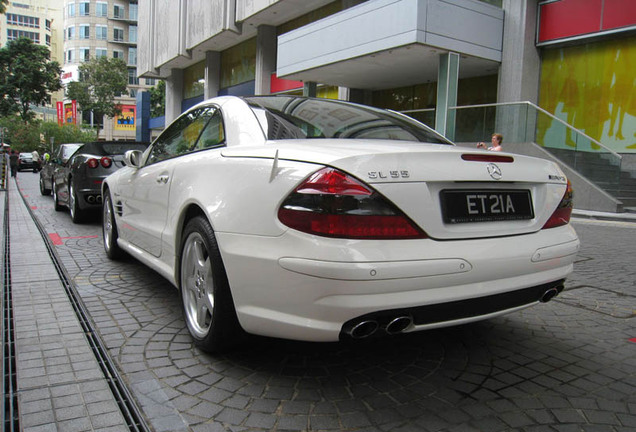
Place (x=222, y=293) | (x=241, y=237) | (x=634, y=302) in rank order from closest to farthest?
(x=241, y=237) → (x=222, y=293) → (x=634, y=302)

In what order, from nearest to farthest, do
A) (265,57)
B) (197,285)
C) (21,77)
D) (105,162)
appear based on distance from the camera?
1. (197,285)
2. (105,162)
3. (265,57)
4. (21,77)

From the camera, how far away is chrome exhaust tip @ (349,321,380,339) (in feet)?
7.07

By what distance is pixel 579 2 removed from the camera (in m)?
15.9

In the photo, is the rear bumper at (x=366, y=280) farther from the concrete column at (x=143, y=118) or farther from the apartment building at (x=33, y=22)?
the apartment building at (x=33, y=22)

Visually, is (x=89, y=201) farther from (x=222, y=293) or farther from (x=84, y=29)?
Result: (x=84, y=29)

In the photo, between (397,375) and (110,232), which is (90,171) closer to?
(110,232)

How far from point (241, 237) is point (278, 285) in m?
0.34

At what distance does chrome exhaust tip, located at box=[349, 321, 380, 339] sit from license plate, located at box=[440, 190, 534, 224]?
598mm

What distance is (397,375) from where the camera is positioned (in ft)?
8.68

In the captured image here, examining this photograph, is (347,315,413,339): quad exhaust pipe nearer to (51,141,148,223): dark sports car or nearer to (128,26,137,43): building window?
(51,141,148,223): dark sports car

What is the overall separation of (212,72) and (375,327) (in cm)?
3382

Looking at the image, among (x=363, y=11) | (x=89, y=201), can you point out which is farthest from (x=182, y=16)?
(x=89, y=201)

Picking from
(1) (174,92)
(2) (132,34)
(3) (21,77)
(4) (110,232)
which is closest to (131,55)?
(2) (132,34)

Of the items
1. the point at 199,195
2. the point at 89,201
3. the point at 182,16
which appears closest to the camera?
the point at 199,195
